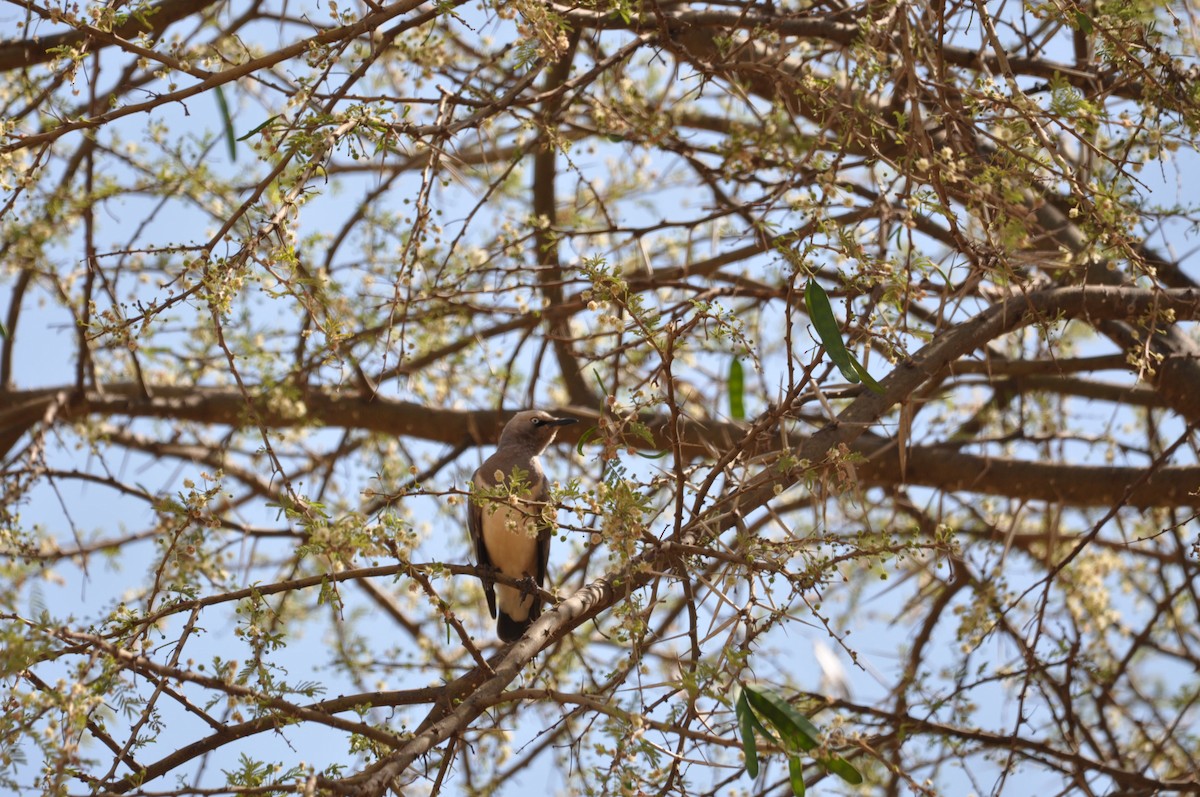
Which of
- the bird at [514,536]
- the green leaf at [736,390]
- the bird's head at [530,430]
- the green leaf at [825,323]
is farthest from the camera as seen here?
the bird's head at [530,430]

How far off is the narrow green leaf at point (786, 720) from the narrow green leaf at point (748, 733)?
0.08 ft

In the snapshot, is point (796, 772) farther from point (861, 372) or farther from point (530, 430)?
point (530, 430)

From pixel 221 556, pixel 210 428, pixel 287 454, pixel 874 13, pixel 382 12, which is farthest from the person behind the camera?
pixel 210 428

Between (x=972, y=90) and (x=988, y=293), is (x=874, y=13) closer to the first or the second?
(x=972, y=90)

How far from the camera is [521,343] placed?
5078 mm

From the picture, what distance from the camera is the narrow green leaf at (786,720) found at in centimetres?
228

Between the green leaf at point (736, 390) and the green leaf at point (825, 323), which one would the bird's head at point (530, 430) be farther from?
the green leaf at point (825, 323)

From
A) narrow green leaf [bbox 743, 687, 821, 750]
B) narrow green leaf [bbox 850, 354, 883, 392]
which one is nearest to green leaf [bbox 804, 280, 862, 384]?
narrow green leaf [bbox 850, 354, 883, 392]

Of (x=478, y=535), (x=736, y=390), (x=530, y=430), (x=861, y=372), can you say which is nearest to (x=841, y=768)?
(x=861, y=372)

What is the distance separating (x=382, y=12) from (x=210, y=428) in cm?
406

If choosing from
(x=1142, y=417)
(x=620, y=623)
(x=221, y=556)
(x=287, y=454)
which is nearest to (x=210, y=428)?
(x=287, y=454)

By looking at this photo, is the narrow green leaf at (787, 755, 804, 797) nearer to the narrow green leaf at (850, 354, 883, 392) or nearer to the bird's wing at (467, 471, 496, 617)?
the narrow green leaf at (850, 354, 883, 392)

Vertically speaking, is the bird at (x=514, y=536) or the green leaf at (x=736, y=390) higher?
the bird at (x=514, y=536)

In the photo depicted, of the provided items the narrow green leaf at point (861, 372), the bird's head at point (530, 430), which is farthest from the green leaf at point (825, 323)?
the bird's head at point (530, 430)
